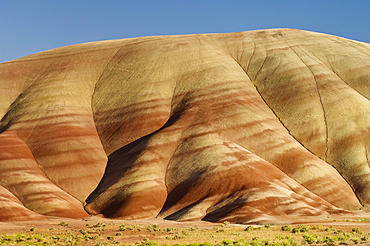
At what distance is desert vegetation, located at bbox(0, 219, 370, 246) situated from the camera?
101ft

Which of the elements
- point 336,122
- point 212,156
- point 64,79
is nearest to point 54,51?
point 64,79

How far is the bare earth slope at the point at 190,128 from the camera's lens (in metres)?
60.5

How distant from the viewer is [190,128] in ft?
240

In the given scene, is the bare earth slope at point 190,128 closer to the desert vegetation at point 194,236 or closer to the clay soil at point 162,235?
the desert vegetation at point 194,236

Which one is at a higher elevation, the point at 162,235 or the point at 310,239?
the point at 310,239

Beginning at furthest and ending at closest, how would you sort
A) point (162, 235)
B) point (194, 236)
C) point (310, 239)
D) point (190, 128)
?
point (190, 128), point (162, 235), point (194, 236), point (310, 239)

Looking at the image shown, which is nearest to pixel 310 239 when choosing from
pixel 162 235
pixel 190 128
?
pixel 162 235

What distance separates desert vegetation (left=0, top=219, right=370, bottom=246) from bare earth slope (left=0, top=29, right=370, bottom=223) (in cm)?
1032

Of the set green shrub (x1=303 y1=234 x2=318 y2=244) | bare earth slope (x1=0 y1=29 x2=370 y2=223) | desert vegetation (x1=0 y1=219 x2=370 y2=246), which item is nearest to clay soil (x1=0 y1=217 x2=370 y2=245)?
desert vegetation (x1=0 y1=219 x2=370 y2=246)

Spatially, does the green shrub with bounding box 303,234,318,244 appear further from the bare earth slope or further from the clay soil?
the bare earth slope

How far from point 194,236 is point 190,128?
37.7m

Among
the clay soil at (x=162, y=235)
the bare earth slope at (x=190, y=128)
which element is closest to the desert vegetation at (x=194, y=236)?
the clay soil at (x=162, y=235)

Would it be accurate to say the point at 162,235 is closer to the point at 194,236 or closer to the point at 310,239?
the point at 194,236

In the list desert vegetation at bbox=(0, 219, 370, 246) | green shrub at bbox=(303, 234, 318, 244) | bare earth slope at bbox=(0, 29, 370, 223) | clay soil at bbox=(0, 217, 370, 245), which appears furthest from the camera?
bare earth slope at bbox=(0, 29, 370, 223)
